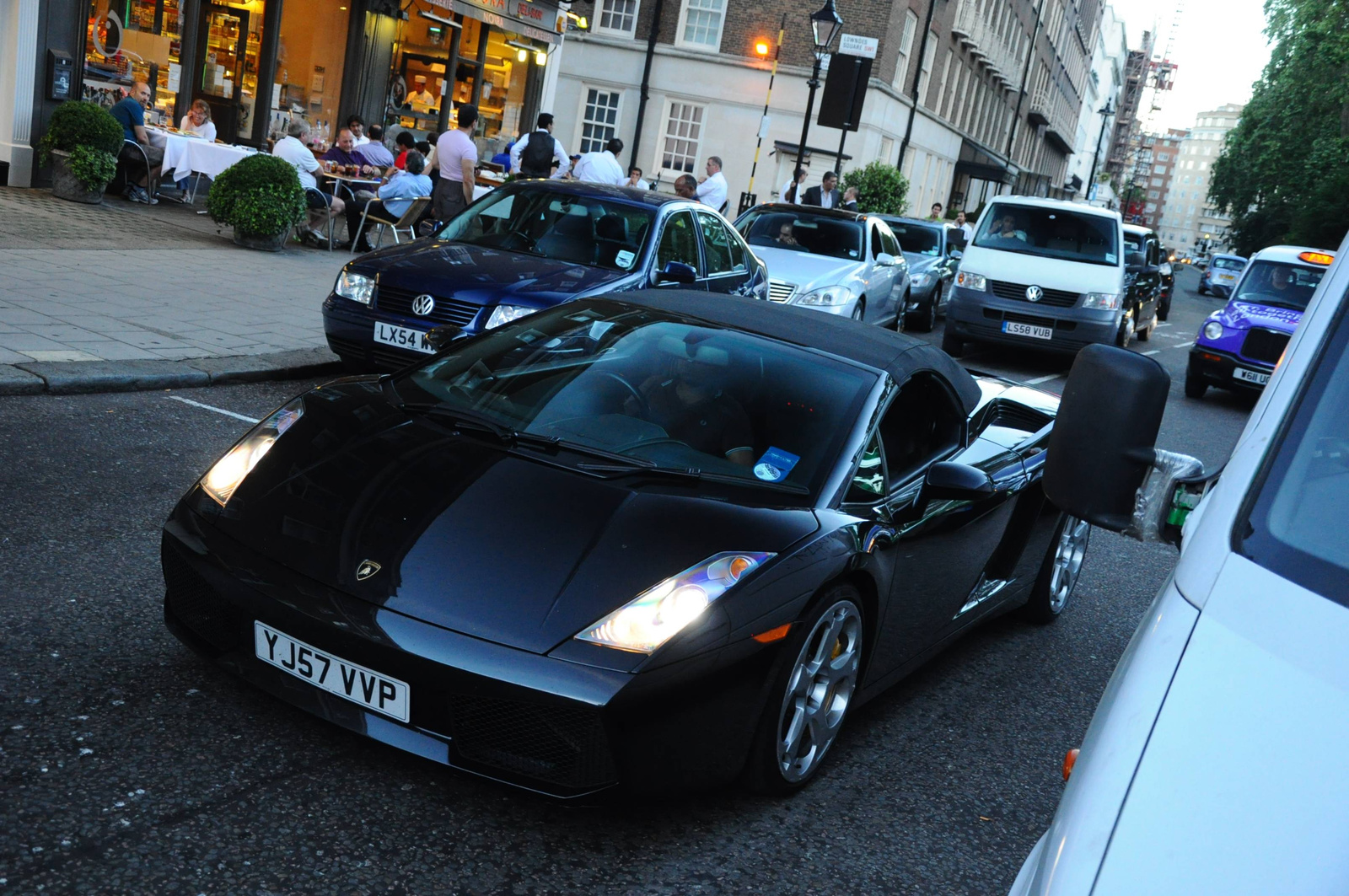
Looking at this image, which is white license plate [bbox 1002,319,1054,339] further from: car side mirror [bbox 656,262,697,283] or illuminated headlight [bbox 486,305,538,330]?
illuminated headlight [bbox 486,305,538,330]

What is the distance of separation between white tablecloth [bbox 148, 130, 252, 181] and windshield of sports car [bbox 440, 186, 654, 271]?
751 cm

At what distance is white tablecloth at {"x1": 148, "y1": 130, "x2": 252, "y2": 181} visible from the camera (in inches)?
616

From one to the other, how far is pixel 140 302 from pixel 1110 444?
29.1 ft

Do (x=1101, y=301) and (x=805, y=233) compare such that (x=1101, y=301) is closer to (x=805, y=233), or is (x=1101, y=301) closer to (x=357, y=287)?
(x=805, y=233)

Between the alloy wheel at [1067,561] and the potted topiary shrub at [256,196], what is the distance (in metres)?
9.86

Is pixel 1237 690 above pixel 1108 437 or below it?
below

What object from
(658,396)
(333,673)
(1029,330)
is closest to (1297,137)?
(1029,330)

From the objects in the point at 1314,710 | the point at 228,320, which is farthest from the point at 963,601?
the point at 228,320

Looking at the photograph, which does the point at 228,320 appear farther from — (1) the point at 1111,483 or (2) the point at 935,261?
(2) the point at 935,261

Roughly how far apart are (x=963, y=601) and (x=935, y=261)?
1488cm

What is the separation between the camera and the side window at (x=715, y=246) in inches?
395

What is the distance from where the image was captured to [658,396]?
13.3ft

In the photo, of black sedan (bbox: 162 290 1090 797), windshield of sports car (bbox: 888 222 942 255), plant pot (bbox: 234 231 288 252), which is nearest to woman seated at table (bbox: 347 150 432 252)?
plant pot (bbox: 234 231 288 252)

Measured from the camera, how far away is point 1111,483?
6.75 feet
